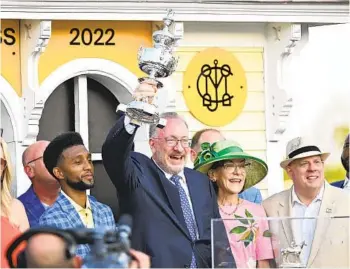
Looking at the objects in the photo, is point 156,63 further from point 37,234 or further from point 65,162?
point 37,234

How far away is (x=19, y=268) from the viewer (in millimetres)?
8547

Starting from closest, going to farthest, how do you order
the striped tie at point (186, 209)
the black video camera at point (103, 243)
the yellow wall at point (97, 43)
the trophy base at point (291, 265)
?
the black video camera at point (103, 243) < the trophy base at point (291, 265) < the striped tie at point (186, 209) < the yellow wall at point (97, 43)

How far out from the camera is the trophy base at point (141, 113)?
1023cm

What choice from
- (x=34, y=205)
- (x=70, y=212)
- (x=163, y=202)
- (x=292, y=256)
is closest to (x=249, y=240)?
(x=292, y=256)

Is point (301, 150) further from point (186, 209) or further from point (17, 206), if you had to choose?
point (17, 206)

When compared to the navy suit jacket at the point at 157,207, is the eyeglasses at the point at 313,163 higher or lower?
higher

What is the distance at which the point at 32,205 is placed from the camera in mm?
11312

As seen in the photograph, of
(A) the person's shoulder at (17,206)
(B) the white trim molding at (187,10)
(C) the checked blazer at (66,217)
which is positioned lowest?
(C) the checked blazer at (66,217)

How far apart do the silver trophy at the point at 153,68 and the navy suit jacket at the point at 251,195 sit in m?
1.69

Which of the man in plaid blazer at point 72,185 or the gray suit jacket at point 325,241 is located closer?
the gray suit jacket at point 325,241

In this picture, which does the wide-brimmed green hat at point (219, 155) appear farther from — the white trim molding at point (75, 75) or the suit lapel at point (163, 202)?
the white trim molding at point (75, 75)

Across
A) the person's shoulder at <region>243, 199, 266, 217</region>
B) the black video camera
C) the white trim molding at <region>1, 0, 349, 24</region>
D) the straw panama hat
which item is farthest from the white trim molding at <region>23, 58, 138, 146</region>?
the black video camera

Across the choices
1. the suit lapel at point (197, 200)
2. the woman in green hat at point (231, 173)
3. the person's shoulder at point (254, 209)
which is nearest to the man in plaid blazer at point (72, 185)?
the suit lapel at point (197, 200)

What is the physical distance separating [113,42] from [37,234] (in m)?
5.11
